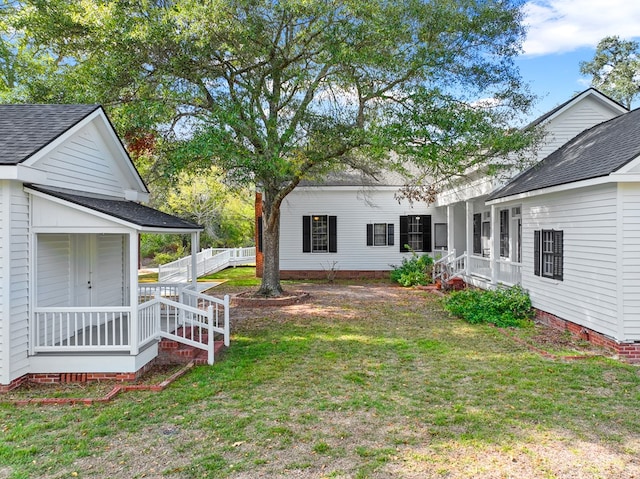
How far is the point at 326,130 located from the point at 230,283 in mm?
9541

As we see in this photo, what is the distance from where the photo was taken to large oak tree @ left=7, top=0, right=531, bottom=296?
10.6 metres

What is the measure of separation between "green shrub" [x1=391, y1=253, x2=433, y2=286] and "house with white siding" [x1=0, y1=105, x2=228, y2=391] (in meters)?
11.7

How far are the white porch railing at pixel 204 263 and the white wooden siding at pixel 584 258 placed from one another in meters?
14.6

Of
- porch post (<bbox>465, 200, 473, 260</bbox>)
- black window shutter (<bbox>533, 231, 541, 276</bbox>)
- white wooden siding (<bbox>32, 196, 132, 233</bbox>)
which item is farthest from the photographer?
porch post (<bbox>465, 200, 473, 260</bbox>)

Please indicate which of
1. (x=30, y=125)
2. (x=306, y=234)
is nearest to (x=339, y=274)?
(x=306, y=234)

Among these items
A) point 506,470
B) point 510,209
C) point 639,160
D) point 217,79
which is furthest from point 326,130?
point 506,470

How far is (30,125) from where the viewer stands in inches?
302

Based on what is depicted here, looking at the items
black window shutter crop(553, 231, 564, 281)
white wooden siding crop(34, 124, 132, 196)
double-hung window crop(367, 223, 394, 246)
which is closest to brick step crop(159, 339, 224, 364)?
white wooden siding crop(34, 124, 132, 196)

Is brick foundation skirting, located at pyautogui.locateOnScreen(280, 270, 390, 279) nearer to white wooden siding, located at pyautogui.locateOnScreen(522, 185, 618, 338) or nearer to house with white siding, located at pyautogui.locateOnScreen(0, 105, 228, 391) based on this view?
white wooden siding, located at pyautogui.locateOnScreen(522, 185, 618, 338)

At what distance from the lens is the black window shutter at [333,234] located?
20797mm

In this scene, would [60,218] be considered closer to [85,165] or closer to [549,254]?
[85,165]

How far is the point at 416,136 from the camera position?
10727 millimetres

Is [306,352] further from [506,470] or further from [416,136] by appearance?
[416,136]

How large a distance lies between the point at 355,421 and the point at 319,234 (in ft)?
51.6
